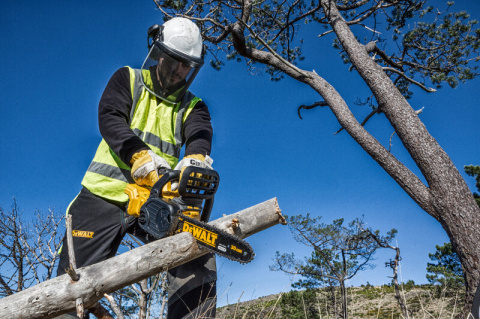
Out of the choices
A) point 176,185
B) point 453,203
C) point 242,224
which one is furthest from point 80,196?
point 453,203

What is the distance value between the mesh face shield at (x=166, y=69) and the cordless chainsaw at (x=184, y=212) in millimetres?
778

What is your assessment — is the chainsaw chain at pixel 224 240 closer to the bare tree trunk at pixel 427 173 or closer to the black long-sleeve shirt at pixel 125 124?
the black long-sleeve shirt at pixel 125 124

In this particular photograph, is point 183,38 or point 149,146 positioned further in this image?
point 183,38

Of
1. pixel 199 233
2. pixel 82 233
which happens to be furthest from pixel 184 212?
pixel 82 233

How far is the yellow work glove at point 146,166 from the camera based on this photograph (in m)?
2.19

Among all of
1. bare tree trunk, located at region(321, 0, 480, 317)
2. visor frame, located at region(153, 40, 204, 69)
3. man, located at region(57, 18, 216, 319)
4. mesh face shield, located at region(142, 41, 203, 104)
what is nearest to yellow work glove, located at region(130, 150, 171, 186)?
man, located at region(57, 18, 216, 319)

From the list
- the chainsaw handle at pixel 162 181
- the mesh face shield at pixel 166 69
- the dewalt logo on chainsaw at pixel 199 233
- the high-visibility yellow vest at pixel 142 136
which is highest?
the mesh face shield at pixel 166 69

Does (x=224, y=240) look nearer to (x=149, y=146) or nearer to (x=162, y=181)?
(x=162, y=181)

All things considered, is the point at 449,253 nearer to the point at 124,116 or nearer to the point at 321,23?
the point at 321,23

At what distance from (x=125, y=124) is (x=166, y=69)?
55cm

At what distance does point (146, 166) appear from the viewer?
2180 mm

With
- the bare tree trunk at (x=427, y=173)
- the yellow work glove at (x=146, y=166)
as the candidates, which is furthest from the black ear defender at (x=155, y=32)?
the bare tree trunk at (x=427, y=173)

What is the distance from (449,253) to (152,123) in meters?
12.7

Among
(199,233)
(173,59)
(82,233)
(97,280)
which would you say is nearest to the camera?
(97,280)
